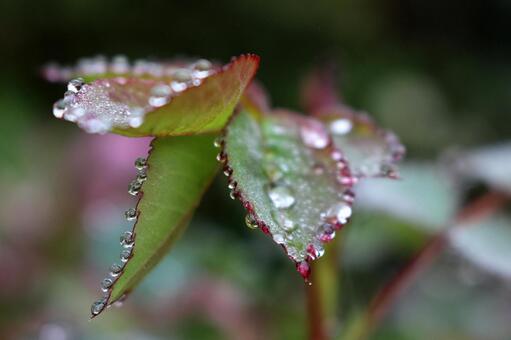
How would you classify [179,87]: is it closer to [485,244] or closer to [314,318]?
[314,318]

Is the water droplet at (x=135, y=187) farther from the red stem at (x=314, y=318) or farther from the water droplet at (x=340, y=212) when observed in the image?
the red stem at (x=314, y=318)

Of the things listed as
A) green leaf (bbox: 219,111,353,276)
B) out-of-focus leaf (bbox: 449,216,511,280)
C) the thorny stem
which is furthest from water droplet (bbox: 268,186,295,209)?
out-of-focus leaf (bbox: 449,216,511,280)

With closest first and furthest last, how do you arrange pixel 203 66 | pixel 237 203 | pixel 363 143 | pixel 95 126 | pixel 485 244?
pixel 95 126, pixel 203 66, pixel 363 143, pixel 485 244, pixel 237 203

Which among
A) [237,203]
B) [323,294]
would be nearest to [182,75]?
[323,294]

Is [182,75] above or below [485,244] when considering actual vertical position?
above

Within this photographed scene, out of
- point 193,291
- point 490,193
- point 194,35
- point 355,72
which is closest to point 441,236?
Result: point 490,193

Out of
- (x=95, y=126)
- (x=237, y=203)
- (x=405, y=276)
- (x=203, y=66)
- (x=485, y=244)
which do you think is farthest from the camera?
(x=237, y=203)

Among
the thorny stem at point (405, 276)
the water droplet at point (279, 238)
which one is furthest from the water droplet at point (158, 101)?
the thorny stem at point (405, 276)

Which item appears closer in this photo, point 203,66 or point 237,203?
point 203,66
